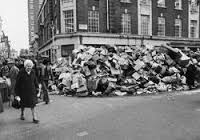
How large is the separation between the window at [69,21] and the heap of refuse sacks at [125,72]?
945 centimetres

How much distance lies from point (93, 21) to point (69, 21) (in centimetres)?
262

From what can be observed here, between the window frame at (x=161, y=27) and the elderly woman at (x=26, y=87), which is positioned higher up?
the window frame at (x=161, y=27)

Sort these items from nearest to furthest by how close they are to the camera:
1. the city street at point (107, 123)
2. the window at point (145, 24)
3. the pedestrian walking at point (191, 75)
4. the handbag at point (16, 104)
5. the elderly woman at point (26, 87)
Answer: the city street at point (107, 123)
the elderly woman at point (26, 87)
the handbag at point (16, 104)
the pedestrian walking at point (191, 75)
the window at point (145, 24)

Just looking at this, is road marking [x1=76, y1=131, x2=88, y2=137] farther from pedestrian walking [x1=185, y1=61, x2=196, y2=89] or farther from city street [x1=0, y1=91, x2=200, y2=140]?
pedestrian walking [x1=185, y1=61, x2=196, y2=89]

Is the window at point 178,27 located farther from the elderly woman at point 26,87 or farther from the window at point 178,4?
the elderly woman at point 26,87

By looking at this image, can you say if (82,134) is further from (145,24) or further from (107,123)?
(145,24)

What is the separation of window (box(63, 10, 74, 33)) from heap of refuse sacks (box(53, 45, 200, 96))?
31.0 ft

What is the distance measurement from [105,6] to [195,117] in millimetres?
19547

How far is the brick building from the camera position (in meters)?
22.5

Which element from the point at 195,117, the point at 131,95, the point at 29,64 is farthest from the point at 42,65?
the point at 195,117

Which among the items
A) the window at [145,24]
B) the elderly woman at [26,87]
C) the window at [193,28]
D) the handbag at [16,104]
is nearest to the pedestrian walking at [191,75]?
the handbag at [16,104]

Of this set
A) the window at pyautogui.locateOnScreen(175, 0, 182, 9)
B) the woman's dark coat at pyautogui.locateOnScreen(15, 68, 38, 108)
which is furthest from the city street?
the window at pyautogui.locateOnScreen(175, 0, 182, 9)

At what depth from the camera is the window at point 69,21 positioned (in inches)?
903

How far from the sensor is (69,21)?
23156 mm
